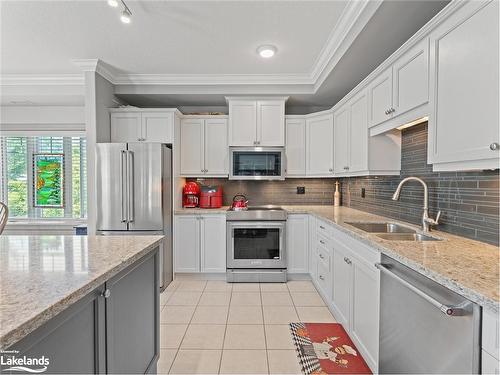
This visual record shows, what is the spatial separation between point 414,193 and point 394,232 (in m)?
0.37

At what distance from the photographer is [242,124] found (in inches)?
145

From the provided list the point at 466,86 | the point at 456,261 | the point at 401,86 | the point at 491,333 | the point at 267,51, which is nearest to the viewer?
the point at 491,333

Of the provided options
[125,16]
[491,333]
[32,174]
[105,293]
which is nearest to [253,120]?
[125,16]

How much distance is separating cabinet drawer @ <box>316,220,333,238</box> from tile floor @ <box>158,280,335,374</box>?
726 millimetres

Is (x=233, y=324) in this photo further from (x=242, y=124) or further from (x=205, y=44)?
(x=205, y=44)

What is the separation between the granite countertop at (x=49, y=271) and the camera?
2.41ft

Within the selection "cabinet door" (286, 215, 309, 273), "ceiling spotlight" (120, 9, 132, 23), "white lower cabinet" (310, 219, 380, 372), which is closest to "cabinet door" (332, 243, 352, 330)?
"white lower cabinet" (310, 219, 380, 372)

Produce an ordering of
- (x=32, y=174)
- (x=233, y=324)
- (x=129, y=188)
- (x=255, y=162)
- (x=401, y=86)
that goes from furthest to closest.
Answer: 1. (x=32, y=174)
2. (x=255, y=162)
3. (x=129, y=188)
4. (x=233, y=324)
5. (x=401, y=86)

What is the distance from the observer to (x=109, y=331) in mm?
1159

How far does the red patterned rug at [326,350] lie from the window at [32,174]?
3.91 metres

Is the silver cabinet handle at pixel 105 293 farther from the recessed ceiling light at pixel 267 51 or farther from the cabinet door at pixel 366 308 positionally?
the recessed ceiling light at pixel 267 51

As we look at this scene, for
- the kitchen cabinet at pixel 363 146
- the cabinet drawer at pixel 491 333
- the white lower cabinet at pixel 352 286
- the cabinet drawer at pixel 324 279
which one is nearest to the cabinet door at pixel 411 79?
the kitchen cabinet at pixel 363 146

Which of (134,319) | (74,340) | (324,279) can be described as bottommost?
(324,279)

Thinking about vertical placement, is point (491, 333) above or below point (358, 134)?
below
